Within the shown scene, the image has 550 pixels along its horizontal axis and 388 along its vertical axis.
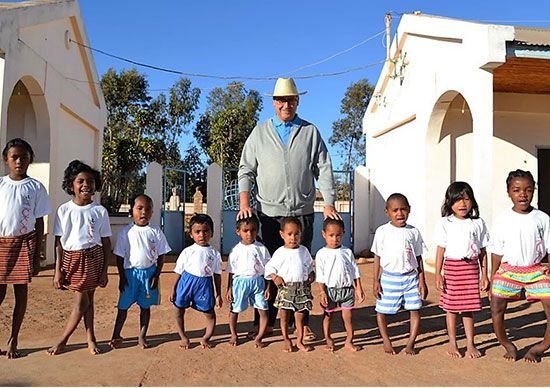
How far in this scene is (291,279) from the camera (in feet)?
13.6

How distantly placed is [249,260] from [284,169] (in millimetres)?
820

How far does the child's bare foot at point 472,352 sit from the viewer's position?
156 inches

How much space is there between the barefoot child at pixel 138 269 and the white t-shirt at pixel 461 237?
2294 mm

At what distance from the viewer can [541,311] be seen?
5676 millimetres

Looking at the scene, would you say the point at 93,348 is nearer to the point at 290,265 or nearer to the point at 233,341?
the point at 233,341

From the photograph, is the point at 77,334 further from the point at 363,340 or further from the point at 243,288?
the point at 363,340

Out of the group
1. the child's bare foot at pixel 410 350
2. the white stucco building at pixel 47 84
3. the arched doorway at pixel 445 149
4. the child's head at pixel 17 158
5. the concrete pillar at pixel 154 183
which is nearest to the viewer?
the child's head at pixel 17 158

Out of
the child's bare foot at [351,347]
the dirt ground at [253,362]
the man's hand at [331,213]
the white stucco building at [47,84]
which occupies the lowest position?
the dirt ground at [253,362]

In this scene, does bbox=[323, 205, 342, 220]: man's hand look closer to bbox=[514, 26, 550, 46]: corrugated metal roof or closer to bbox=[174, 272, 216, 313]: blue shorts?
bbox=[174, 272, 216, 313]: blue shorts

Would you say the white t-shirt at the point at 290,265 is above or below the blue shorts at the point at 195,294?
above

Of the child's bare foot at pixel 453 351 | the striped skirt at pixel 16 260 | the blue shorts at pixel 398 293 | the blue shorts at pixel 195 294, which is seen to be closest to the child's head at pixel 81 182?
the striped skirt at pixel 16 260

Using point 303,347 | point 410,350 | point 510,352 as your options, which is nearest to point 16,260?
point 303,347

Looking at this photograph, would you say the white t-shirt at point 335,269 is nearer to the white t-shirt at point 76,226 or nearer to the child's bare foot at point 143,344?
the child's bare foot at point 143,344

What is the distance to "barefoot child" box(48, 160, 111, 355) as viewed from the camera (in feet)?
13.0
